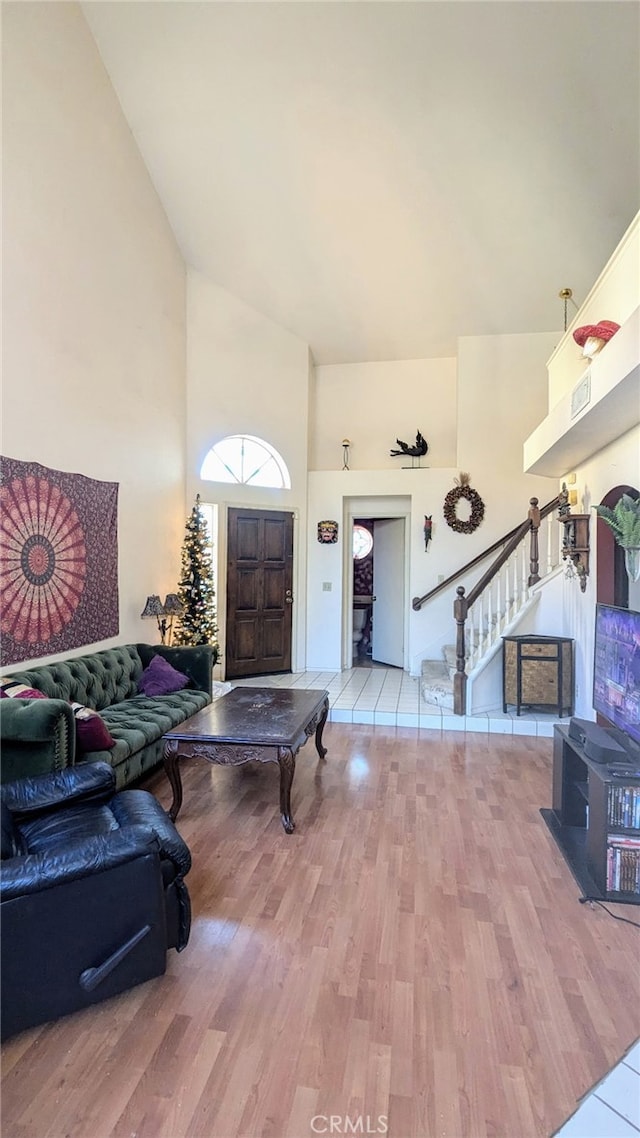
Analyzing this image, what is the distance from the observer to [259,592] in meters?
6.50

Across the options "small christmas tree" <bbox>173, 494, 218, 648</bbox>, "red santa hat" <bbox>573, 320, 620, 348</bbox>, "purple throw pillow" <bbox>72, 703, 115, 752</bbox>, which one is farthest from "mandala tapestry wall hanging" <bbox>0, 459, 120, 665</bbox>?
"red santa hat" <bbox>573, 320, 620, 348</bbox>

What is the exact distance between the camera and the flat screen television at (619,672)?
8.90ft

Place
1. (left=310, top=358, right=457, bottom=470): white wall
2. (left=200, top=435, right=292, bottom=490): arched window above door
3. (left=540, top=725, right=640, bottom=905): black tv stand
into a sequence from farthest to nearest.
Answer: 1. (left=310, top=358, right=457, bottom=470): white wall
2. (left=200, top=435, right=292, bottom=490): arched window above door
3. (left=540, top=725, right=640, bottom=905): black tv stand

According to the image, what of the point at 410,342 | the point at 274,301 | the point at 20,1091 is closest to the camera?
the point at 20,1091

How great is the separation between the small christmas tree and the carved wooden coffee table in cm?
198

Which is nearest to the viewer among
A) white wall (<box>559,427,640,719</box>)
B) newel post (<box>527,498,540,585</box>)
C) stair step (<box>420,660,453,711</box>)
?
white wall (<box>559,427,640,719</box>)

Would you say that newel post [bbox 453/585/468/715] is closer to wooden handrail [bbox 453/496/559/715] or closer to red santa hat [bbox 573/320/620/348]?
wooden handrail [bbox 453/496/559/715]

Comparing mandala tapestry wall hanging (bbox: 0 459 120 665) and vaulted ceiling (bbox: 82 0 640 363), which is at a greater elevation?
vaulted ceiling (bbox: 82 0 640 363)

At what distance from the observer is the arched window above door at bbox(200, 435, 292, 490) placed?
248 inches

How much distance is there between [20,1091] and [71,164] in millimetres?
5383

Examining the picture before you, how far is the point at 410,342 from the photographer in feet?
22.2

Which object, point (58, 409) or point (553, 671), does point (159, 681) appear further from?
point (553, 671)

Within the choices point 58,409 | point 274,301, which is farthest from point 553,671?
point 274,301

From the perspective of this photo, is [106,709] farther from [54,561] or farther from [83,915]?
[83,915]
